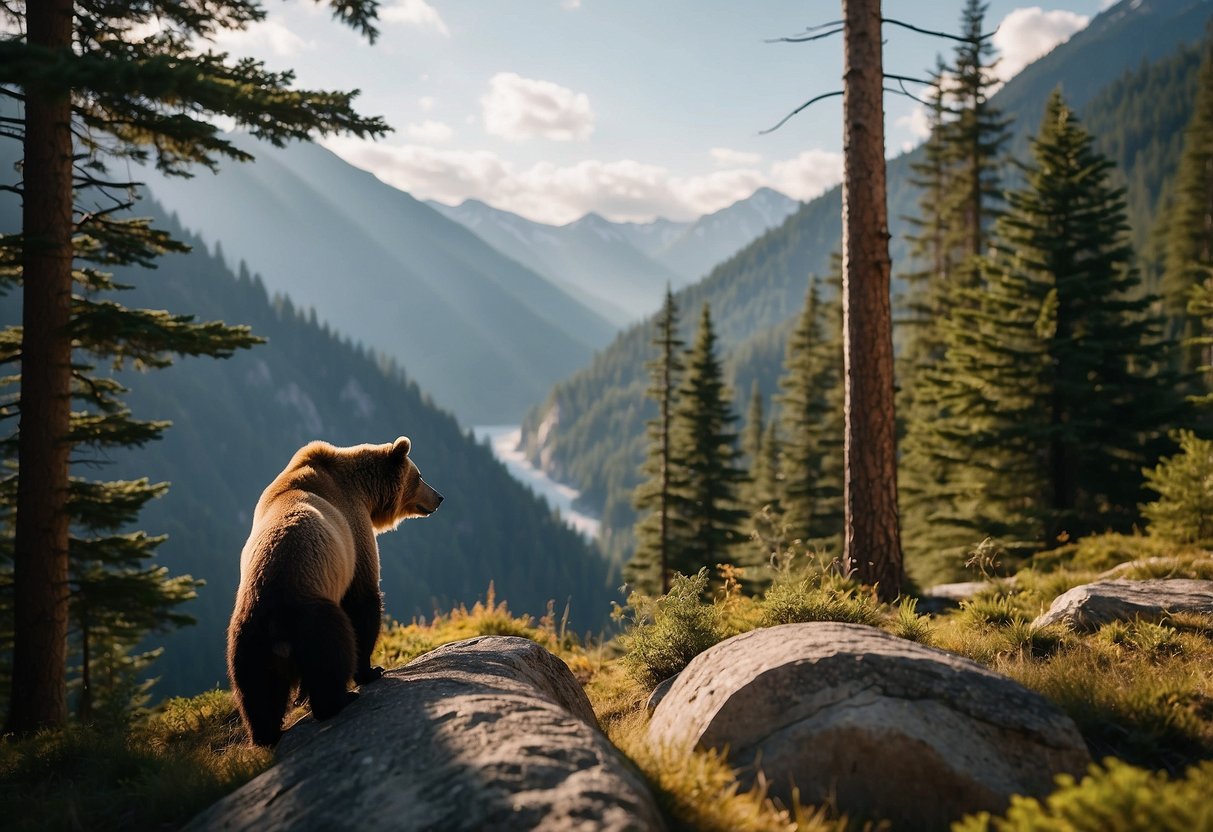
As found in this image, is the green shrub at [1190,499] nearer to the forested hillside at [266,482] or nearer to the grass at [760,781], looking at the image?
the grass at [760,781]

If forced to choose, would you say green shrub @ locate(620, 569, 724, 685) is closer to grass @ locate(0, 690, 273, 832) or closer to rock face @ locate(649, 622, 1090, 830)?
rock face @ locate(649, 622, 1090, 830)

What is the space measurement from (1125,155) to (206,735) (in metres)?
195

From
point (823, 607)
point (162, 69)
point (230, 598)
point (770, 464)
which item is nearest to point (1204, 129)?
point (770, 464)

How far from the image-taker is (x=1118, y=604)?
6.65 metres

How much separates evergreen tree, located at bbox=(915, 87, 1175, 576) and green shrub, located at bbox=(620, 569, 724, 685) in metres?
12.8

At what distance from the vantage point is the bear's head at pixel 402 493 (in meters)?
6.66

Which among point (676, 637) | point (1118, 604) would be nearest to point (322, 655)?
point (676, 637)

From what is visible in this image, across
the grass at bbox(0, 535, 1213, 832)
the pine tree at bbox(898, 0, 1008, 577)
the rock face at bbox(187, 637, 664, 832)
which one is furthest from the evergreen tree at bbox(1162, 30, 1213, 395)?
the rock face at bbox(187, 637, 664, 832)

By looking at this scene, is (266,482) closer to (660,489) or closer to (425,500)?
(660,489)

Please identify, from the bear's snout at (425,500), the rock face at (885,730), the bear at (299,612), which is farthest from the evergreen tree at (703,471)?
the rock face at (885,730)

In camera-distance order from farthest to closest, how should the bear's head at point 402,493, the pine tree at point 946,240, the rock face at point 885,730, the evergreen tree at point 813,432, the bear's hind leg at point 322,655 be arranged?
the evergreen tree at point 813,432 < the pine tree at point 946,240 < the bear's head at point 402,493 < the bear's hind leg at point 322,655 < the rock face at point 885,730

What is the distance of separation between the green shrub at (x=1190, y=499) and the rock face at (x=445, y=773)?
1031 cm

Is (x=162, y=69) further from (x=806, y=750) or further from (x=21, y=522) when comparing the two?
(x=806, y=750)

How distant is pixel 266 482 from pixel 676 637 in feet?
559
